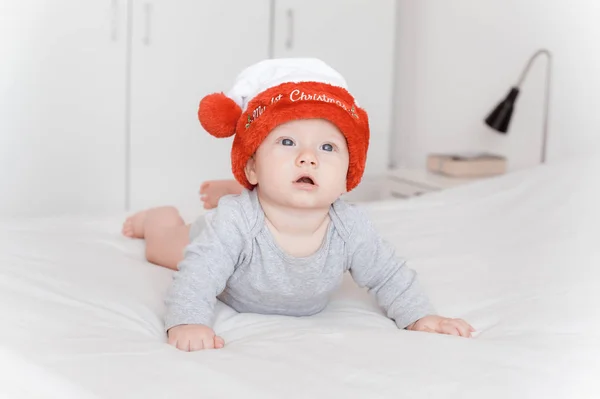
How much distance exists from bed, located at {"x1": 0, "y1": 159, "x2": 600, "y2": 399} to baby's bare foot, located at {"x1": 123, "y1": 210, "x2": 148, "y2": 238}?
4 cm

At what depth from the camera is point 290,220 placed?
4.07 ft

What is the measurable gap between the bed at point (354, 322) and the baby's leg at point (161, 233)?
0.13 feet

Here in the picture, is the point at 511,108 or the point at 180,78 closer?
the point at 511,108

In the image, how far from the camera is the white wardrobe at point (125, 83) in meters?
2.64

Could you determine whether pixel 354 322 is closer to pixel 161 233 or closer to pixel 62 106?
pixel 161 233

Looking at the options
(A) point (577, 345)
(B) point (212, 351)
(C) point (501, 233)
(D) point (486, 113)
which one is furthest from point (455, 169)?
(B) point (212, 351)

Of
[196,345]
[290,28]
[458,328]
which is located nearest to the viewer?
[196,345]

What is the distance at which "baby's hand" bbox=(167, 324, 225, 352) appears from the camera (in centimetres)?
105

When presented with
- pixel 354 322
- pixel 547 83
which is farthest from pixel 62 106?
pixel 354 322

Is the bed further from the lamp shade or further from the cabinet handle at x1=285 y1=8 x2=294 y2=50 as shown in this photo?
the cabinet handle at x1=285 y1=8 x2=294 y2=50

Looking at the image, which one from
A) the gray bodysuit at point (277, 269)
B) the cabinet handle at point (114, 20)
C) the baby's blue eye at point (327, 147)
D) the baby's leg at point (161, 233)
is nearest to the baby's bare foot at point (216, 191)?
the baby's leg at point (161, 233)

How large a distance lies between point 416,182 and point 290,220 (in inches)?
52.9

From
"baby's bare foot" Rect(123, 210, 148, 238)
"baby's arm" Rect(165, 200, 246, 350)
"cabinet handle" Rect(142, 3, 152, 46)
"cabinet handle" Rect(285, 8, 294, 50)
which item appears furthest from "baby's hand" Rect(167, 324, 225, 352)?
"cabinet handle" Rect(285, 8, 294, 50)

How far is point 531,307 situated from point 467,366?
0.33m
